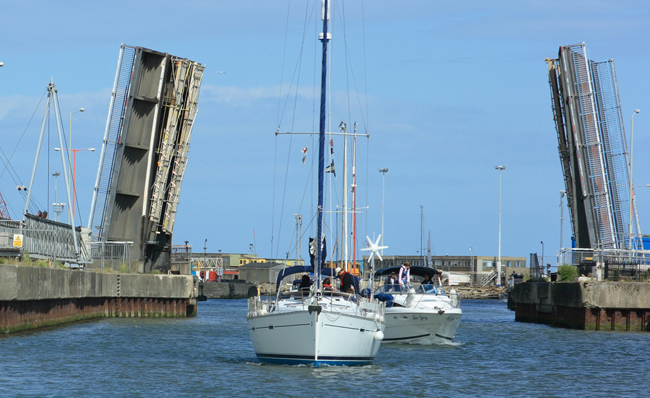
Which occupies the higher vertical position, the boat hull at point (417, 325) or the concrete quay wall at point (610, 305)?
the concrete quay wall at point (610, 305)

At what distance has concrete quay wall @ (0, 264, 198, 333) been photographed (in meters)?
22.4

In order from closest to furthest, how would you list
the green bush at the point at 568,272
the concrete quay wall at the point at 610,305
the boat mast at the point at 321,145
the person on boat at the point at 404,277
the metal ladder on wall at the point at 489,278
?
1. the boat mast at the point at 321,145
2. the person on boat at the point at 404,277
3. the concrete quay wall at the point at 610,305
4. the green bush at the point at 568,272
5. the metal ladder on wall at the point at 489,278

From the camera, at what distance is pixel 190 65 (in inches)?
1399

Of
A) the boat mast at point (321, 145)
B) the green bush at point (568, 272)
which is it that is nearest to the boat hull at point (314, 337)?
the boat mast at point (321, 145)

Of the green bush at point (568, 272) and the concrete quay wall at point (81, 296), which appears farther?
the green bush at point (568, 272)

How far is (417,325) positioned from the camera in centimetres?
2492

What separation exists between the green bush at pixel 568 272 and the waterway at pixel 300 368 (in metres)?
5.32

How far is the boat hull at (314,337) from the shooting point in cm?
1762

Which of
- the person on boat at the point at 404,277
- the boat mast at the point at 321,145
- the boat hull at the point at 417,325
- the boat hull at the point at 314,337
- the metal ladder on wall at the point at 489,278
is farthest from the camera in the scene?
the metal ladder on wall at the point at 489,278

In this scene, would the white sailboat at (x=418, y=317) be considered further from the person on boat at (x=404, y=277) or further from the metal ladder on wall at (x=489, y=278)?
the metal ladder on wall at (x=489, y=278)

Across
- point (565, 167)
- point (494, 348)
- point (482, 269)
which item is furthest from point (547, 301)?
point (482, 269)

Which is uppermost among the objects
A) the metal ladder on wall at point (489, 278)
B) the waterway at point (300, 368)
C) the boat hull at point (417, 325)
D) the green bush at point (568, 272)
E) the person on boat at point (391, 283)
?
the metal ladder on wall at point (489, 278)

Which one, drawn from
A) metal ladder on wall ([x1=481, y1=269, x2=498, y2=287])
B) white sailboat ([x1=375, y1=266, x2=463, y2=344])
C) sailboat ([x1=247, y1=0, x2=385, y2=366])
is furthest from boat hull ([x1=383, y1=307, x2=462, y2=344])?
metal ladder on wall ([x1=481, y1=269, x2=498, y2=287])

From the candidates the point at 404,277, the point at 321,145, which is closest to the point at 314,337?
the point at 321,145
